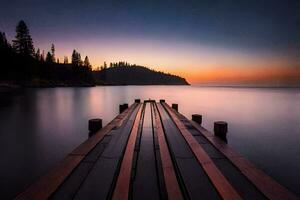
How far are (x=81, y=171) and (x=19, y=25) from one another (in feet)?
306

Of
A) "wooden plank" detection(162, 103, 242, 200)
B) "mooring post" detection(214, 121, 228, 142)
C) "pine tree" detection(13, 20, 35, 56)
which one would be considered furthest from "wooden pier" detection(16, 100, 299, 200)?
"pine tree" detection(13, 20, 35, 56)

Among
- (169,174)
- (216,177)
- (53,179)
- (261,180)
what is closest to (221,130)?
(261,180)

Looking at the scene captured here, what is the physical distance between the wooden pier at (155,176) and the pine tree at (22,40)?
89.9 metres

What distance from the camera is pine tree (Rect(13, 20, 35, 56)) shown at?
77.5 m

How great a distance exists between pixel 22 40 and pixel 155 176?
306 ft

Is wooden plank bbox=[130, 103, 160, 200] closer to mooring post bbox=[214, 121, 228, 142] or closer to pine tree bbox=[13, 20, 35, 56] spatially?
mooring post bbox=[214, 121, 228, 142]

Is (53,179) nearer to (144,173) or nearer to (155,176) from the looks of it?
(144,173)

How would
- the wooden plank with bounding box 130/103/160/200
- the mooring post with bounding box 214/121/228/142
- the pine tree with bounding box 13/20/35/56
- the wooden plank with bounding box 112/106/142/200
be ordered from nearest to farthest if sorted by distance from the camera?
the wooden plank with bounding box 112/106/142/200
the wooden plank with bounding box 130/103/160/200
the mooring post with bounding box 214/121/228/142
the pine tree with bounding box 13/20/35/56

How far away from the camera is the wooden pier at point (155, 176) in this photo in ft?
11.0

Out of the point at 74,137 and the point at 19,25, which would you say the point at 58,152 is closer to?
the point at 74,137

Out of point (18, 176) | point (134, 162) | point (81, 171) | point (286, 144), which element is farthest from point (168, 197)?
point (286, 144)

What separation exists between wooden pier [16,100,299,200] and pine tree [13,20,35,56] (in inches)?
3541

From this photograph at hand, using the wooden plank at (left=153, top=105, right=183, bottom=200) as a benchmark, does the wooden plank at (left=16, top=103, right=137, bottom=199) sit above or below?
below

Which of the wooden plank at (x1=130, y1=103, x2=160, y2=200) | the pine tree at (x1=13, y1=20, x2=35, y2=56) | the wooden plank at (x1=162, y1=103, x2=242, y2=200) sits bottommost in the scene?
the wooden plank at (x1=130, y1=103, x2=160, y2=200)
